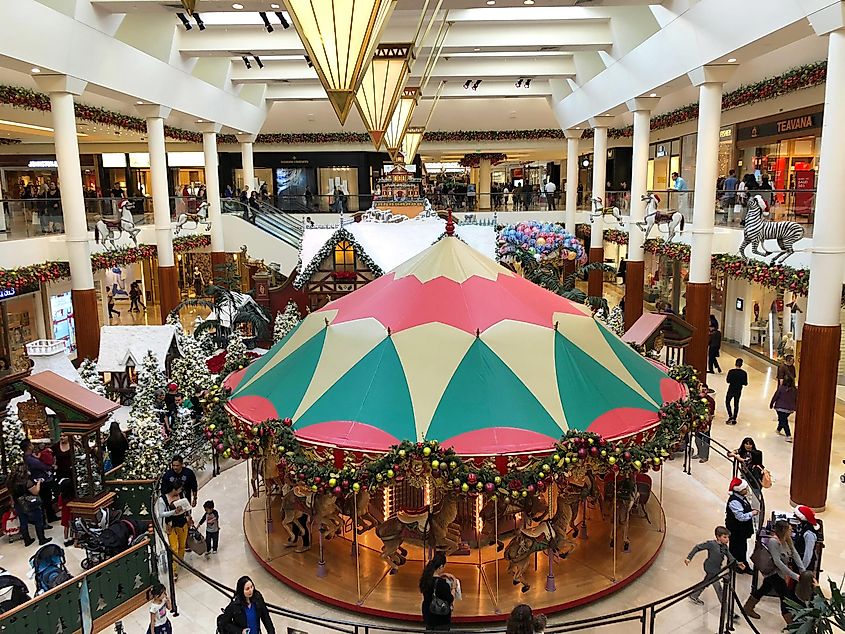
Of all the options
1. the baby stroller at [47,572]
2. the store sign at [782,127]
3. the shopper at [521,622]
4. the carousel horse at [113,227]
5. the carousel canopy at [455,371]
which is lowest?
the baby stroller at [47,572]

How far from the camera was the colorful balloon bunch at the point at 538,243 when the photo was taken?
55.8ft

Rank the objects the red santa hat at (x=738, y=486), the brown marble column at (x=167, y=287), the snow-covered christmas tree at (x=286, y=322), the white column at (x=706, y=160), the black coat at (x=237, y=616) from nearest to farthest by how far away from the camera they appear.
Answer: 1. the black coat at (x=237, y=616)
2. the red santa hat at (x=738, y=486)
3. the white column at (x=706, y=160)
4. the snow-covered christmas tree at (x=286, y=322)
5. the brown marble column at (x=167, y=287)

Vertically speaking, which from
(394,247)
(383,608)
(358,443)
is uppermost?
(394,247)

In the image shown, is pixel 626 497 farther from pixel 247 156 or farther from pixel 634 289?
pixel 247 156

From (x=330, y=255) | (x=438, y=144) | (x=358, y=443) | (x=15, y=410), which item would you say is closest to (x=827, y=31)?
(x=358, y=443)

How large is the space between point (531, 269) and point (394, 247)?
10.9 ft

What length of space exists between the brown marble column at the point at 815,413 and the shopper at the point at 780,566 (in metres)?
2.54

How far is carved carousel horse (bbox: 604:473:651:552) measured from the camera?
8.05 meters

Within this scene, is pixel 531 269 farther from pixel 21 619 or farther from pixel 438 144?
pixel 438 144

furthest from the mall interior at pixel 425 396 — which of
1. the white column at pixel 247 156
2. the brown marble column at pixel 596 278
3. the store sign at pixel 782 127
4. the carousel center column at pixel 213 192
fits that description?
the white column at pixel 247 156

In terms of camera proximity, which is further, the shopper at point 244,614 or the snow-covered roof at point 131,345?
the snow-covered roof at point 131,345

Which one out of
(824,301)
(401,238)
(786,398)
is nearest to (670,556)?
(824,301)

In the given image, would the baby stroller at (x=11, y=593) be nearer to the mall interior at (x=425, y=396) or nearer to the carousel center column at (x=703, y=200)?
the mall interior at (x=425, y=396)

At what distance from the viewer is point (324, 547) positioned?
8.40 metres
